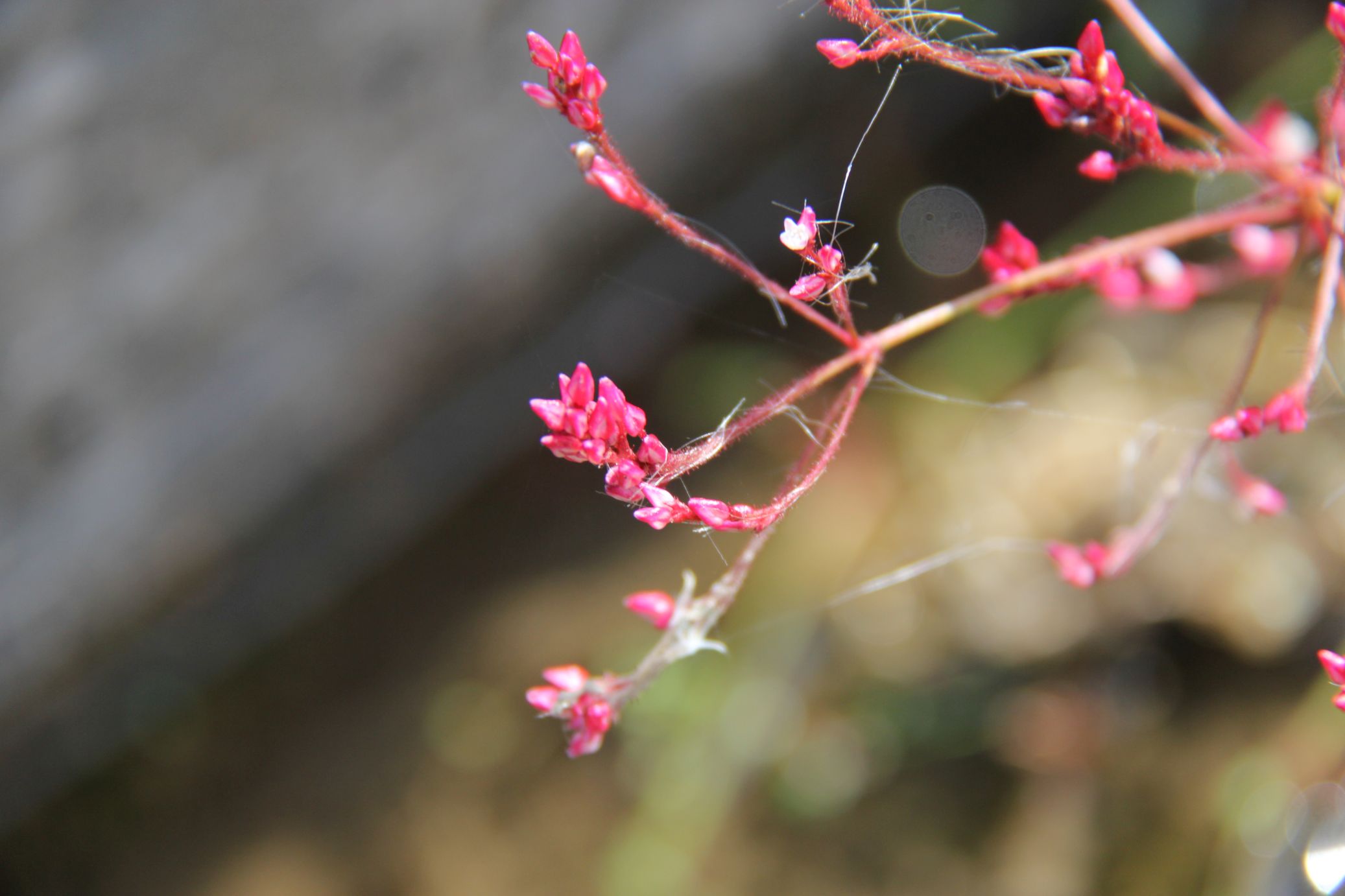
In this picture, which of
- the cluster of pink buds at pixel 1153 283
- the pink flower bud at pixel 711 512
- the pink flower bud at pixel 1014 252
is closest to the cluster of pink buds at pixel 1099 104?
the pink flower bud at pixel 1014 252

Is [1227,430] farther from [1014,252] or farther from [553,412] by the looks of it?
[553,412]

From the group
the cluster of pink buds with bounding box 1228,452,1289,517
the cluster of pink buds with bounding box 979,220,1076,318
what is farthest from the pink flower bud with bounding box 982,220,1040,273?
the cluster of pink buds with bounding box 1228,452,1289,517

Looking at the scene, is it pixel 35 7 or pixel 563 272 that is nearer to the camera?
pixel 35 7

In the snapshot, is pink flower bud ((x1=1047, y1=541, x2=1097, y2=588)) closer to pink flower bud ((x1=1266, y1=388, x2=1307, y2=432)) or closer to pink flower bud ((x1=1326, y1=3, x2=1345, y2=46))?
pink flower bud ((x1=1266, y1=388, x2=1307, y2=432))

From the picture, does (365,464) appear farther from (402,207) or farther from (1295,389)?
(1295,389)

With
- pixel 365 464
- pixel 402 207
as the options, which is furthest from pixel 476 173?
pixel 365 464

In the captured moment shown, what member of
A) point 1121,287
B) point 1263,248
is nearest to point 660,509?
point 1121,287
